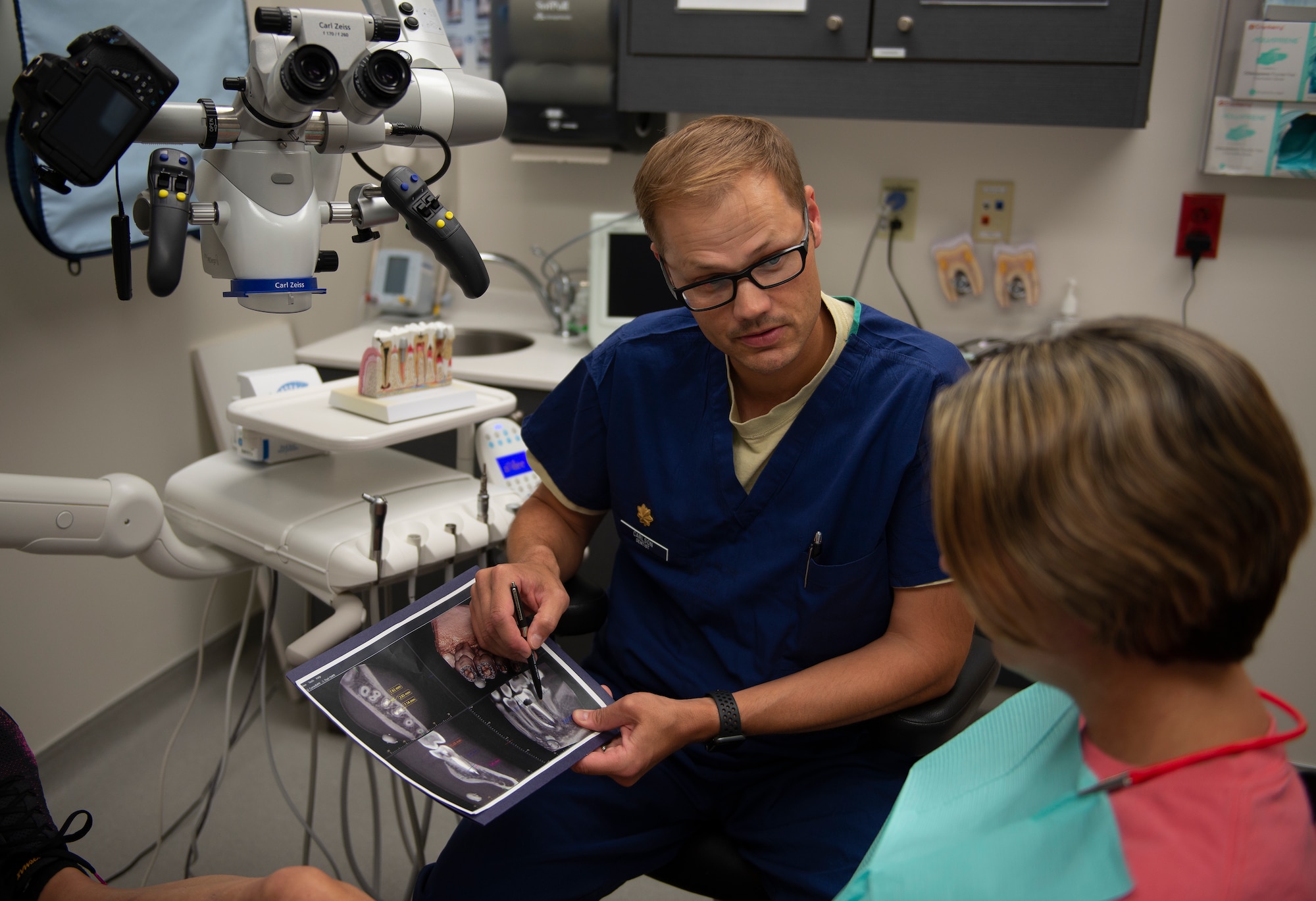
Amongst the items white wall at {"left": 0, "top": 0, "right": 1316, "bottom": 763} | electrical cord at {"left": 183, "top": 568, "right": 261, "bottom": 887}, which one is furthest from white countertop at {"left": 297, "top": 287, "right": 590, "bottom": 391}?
electrical cord at {"left": 183, "top": 568, "right": 261, "bottom": 887}

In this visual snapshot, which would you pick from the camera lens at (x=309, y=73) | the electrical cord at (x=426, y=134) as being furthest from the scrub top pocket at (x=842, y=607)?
the camera lens at (x=309, y=73)

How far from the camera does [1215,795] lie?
1.87 ft

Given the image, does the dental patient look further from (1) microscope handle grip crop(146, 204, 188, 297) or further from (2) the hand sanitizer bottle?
(2) the hand sanitizer bottle

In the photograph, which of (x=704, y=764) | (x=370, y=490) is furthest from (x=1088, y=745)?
(x=370, y=490)

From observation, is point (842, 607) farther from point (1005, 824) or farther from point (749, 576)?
point (1005, 824)

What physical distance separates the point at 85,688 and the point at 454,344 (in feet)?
3.90

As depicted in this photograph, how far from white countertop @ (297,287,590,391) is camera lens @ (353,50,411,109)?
3.27 feet

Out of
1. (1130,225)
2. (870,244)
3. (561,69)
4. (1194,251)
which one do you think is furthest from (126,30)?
(1194,251)

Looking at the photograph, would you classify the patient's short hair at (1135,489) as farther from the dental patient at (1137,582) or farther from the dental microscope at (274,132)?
the dental microscope at (274,132)

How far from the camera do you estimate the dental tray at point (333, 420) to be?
1.35 m

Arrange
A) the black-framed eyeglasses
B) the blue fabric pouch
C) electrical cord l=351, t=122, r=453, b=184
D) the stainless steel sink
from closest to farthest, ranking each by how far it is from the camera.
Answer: electrical cord l=351, t=122, r=453, b=184 < the black-framed eyeglasses < the blue fabric pouch < the stainless steel sink

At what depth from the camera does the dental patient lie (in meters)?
0.55

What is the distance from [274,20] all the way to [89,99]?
0.55ft

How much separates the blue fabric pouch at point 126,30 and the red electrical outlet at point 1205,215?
2.06 meters
